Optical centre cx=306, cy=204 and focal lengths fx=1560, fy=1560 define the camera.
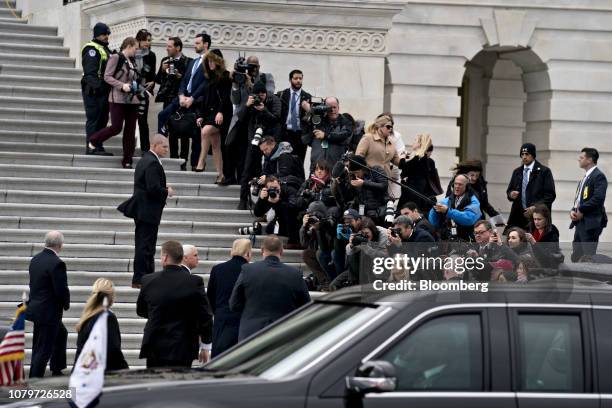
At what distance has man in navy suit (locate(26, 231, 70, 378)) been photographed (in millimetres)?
14297

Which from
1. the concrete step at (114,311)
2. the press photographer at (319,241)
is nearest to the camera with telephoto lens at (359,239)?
the press photographer at (319,241)

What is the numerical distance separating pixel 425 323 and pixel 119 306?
28.8ft

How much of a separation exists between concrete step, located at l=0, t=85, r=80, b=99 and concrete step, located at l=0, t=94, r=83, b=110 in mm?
208

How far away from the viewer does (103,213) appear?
19.0 m

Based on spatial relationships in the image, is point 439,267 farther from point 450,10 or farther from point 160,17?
point 450,10

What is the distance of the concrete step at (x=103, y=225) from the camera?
18.5 m

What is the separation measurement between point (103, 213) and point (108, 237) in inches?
26.4

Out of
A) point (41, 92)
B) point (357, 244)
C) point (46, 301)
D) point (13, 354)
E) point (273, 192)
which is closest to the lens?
point (13, 354)

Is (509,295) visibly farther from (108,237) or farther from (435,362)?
(108,237)

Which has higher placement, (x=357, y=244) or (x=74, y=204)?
(x=74, y=204)

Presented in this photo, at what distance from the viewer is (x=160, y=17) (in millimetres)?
22250

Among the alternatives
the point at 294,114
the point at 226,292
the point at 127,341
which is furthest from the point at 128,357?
the point at 294,114

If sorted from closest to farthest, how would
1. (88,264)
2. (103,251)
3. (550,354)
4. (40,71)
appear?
1. (550,354)
2. (88,264)
3. (103,251)
4. (40,71)

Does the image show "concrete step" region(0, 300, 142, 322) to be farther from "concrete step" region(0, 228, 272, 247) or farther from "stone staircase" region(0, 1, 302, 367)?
"concrete step" region(0, 228, 272, 247)
